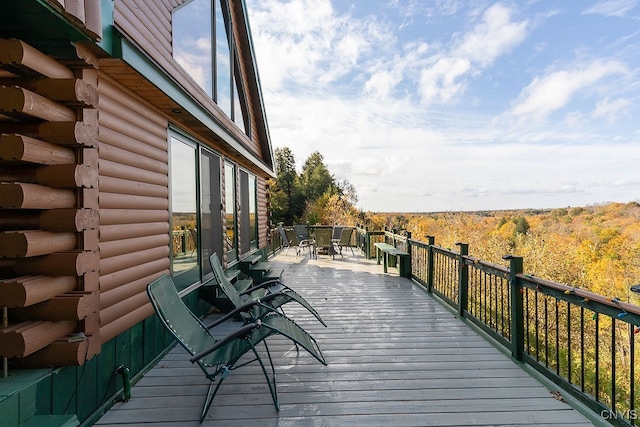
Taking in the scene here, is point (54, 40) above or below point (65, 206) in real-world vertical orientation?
above

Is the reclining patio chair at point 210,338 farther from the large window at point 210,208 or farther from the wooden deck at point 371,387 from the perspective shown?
the large window at point 210,208

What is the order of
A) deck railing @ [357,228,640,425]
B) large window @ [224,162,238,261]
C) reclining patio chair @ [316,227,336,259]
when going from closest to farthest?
deck railing @ [357,228,640,425] < large window @ [224,162,238,261] < reclining patio chair @ [316,227,336,259]

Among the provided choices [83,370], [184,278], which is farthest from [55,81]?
[184,278]

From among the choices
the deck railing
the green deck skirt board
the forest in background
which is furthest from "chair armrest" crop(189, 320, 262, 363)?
the forest in background

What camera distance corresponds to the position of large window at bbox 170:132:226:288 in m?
4.14

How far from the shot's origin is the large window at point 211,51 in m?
4.61

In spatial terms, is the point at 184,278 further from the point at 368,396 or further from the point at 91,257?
the point at 368,396

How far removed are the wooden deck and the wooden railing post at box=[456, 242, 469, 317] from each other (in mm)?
315

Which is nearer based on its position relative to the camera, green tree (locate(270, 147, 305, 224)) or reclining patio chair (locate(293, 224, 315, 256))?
reclining patio chair (locate(293, 224, 315, 256))

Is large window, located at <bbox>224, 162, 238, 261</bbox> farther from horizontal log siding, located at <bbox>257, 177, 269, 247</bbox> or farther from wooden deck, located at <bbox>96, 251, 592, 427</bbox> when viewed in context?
horizontal log siding, located at <bbox>257, 177, 269, 247</bbox>

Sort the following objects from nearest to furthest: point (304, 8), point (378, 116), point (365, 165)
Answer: point (304, 8) → point (378, 116) → point (365, 165)

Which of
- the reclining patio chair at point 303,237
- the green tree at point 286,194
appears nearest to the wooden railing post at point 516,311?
the reclining patio chair at point 303,237

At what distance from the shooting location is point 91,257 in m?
2.40

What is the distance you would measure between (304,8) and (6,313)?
378 inches
